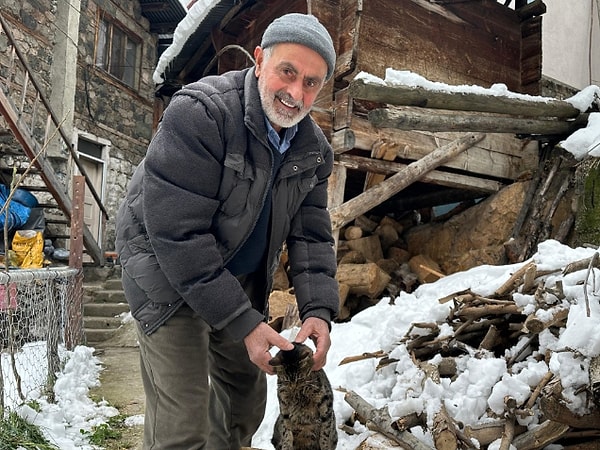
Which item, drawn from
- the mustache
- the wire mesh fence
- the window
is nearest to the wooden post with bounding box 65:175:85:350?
the wire mesh fence

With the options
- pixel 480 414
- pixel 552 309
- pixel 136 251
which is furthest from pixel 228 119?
pixel 552 309

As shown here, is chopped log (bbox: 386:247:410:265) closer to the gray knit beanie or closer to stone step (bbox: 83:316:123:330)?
stone step (bbox: 83:316:123:330)

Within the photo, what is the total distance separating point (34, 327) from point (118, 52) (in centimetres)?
888

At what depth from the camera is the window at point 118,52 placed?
1098 cm

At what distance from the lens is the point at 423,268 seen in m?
6.34

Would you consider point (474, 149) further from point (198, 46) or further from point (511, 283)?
point (198, 46)

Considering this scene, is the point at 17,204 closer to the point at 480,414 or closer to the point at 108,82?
the point at 108,82

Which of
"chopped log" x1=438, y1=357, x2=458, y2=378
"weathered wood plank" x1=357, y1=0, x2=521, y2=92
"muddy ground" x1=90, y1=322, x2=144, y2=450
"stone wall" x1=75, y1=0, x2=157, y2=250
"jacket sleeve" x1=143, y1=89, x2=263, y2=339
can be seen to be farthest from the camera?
"stone wall" x1=75, y1=0, x2=157, y2=250

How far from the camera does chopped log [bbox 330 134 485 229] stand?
5.65 m

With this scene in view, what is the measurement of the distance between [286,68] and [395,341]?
7.11 ft

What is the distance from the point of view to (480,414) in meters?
2.51

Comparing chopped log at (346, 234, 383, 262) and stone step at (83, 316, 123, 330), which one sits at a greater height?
chopped log at (346, 234, 383, 262)

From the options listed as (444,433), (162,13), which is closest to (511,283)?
(444,433)

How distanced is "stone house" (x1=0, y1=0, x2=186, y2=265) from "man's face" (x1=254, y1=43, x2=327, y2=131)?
6.08m
